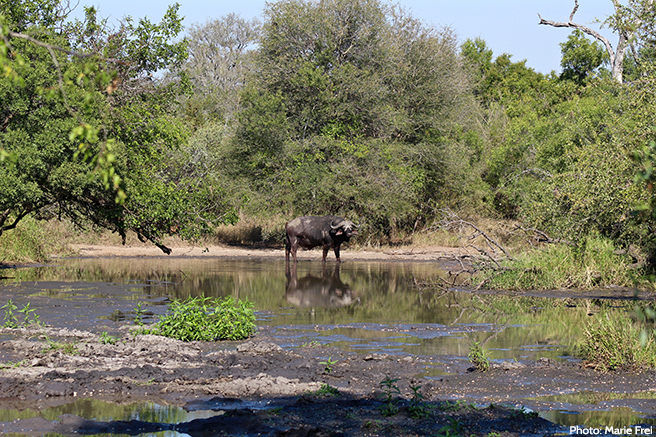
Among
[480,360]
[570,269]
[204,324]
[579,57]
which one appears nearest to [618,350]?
[480,360]

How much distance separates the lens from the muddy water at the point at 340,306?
43.1ft

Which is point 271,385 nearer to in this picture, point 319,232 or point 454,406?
point 454,406

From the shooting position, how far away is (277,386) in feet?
29.6

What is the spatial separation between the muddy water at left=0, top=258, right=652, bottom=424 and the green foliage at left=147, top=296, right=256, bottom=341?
0.88m

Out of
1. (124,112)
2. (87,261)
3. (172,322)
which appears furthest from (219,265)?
(172,322)

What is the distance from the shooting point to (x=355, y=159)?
36875 millimetres

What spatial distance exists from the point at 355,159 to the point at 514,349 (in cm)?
2515

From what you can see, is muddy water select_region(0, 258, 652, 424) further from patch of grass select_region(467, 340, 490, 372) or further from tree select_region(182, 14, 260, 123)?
tree select_region(182, 14, 260, 123)

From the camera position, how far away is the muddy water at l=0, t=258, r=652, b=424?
13125mm

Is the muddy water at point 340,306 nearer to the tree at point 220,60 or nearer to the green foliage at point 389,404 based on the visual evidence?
the green foliage at point 389,404

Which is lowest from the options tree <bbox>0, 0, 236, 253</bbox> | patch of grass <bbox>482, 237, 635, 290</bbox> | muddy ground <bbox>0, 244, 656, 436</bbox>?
muddy ground <bbox>0, 244, 656, 436</bbox>

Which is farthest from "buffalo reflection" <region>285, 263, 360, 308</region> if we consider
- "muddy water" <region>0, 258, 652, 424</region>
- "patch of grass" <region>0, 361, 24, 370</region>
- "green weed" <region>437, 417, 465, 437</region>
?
"green weed" <region>437, 417, 465, 437</region>

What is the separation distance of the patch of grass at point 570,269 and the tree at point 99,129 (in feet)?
29.7

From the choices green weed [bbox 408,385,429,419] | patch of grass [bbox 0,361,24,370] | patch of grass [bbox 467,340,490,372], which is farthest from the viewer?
patch of grass [bbox 467,340,490,372]
